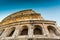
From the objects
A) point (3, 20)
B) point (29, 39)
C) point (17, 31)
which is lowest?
point (29, 39)

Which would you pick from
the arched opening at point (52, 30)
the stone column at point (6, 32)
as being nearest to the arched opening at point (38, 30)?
the arched opening at point (52, 30)

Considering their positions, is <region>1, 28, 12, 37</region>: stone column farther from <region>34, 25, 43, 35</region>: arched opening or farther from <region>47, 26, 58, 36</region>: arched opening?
<region>47, 26, 58, 36</region>: arched opening

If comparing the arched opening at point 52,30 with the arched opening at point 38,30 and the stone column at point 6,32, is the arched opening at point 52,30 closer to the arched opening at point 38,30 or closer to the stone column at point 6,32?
the arched opening at point 38,30

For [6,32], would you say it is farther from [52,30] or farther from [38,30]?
[52,30]

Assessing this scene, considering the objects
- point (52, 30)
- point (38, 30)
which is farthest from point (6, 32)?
point (52, 30)

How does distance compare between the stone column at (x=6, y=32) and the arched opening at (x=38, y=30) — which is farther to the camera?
the arched opening at (x=38, y=30)

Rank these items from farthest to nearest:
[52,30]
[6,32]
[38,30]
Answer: [52,30] → [38,30] → [6,32]

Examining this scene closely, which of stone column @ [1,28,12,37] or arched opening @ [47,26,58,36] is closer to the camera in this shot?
stone column @ [1,28,12,37]

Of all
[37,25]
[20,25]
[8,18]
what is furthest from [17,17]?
[37,25]

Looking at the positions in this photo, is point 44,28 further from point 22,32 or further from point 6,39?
point 6,39

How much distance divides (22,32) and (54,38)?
5.70m

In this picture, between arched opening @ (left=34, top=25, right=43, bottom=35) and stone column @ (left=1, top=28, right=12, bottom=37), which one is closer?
stone column @ (left=1, top=28, right=12, bottom=37)

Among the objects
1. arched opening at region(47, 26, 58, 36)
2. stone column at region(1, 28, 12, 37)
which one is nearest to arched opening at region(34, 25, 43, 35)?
arched opening at region(47, 26, 58, 36)

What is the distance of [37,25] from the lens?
61.0 feet
